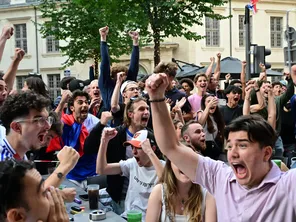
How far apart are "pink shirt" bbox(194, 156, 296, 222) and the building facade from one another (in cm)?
2719

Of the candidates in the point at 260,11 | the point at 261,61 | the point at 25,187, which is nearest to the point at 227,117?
the point at 261,61

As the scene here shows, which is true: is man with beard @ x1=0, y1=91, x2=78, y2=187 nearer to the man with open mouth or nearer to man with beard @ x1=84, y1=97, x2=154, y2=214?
the man with open mouth

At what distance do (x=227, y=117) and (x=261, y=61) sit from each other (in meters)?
2.84

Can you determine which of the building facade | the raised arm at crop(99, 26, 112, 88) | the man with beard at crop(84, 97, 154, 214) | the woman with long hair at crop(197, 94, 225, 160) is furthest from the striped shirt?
the building facade

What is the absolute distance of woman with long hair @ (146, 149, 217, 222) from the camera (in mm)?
3213

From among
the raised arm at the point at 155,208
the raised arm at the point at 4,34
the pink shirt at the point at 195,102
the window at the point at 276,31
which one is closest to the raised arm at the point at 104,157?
the raised arm at the point at 155,208

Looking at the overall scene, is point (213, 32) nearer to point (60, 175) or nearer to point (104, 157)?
point (104, 157)

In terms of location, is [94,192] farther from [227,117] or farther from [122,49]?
[122,49]

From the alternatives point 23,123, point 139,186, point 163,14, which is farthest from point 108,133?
point 163,14

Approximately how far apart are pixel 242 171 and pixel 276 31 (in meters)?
31.9

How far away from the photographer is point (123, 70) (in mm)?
6031

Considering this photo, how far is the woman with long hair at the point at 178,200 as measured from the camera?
10.5 ft

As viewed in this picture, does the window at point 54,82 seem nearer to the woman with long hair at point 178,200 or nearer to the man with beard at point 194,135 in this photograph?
the man with beard at point 194,135

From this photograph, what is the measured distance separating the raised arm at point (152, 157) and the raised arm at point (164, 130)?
3.34 ft
